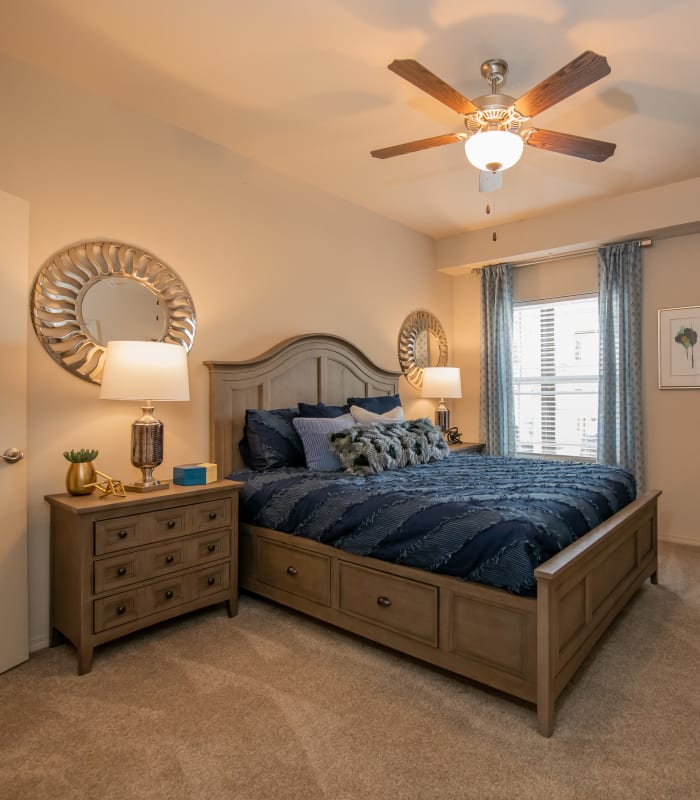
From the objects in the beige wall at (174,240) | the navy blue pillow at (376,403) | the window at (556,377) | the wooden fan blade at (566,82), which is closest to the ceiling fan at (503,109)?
the wooden fan blade at (566,82)

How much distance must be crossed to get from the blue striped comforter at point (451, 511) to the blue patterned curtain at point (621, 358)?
1270 millimetres

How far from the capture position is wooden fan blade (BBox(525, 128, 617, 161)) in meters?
2.50

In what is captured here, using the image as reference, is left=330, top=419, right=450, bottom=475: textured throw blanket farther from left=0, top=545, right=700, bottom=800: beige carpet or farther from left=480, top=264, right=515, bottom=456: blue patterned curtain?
left=480, top=264, right=515, bottom=456: blue patterned curtain

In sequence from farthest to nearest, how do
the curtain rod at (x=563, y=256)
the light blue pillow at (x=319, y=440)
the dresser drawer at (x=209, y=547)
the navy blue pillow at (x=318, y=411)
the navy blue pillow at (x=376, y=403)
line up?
the curtain rod at (x=563, y=256)
the navy blue pillow at (x=376, y=403)
the navy blue pillow at (x=318, y=411)
the light blue pillow at (x=319, y=440)
the dresser drawer at (x=209, y=547)

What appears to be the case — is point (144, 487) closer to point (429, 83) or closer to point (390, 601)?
point (390, 601)

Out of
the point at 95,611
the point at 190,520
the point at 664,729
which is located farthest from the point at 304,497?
the point at 664,729

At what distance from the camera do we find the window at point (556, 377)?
186 inches

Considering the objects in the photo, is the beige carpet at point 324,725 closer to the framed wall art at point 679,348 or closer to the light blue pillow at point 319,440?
the light blue pillow at point 319,440

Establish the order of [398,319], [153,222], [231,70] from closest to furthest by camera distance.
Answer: [231,70] → [153,222] → [398,319]

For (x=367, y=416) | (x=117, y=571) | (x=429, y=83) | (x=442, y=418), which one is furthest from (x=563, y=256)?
(x=117, y=571)

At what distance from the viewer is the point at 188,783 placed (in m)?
1.64

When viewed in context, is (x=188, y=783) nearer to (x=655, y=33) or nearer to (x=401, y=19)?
(x=401, y=19)

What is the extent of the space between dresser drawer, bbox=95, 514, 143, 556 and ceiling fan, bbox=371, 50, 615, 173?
85.3 inches

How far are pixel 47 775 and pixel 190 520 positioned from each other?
115cm
